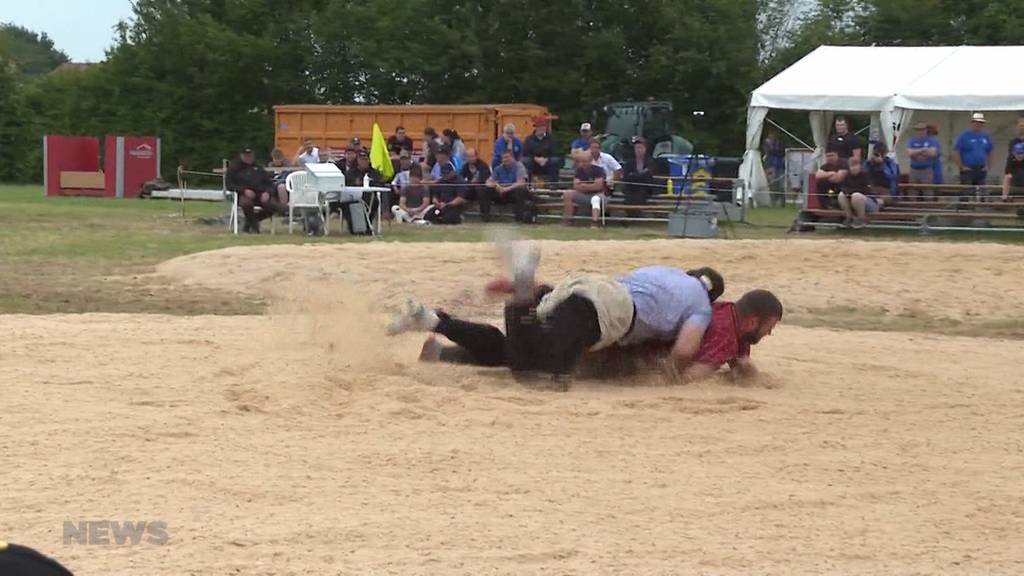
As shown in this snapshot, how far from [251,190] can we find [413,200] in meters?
4.19

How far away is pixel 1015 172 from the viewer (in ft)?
77.9

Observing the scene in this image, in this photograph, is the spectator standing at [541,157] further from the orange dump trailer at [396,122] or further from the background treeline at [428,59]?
the background treeline at [428,59]

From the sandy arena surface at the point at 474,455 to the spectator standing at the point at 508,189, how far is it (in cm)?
1392

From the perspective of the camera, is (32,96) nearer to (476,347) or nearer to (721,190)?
(721,190)

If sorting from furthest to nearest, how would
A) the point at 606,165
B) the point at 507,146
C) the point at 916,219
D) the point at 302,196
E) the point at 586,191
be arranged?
the point at 507,146 < the point at 606,165 < the point at 586,191 < the point at 916,219 < the point at 302,196

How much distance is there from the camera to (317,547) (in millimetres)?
5344

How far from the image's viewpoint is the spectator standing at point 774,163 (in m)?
33.9

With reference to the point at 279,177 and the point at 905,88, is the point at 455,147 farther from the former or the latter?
the point at 905,88

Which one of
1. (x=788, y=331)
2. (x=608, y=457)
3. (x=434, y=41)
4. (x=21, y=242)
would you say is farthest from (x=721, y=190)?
(x=608, y=457)

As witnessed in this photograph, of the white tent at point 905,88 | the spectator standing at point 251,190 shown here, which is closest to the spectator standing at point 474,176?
the spectator standing at point 251,190

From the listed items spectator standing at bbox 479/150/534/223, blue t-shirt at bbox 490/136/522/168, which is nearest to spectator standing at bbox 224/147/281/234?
spectator standing at bbox 479/150/534/223

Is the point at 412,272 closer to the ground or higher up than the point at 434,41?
closer to the ground

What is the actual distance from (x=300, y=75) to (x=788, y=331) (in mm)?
36236

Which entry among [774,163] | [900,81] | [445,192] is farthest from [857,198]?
[774,163]
